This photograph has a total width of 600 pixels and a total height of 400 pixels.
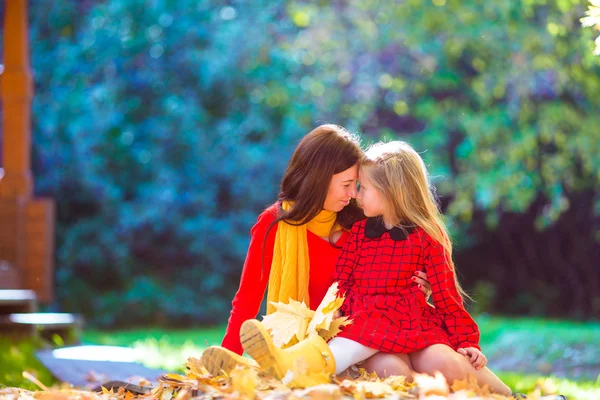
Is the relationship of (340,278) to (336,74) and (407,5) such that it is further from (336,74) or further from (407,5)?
(336,74)

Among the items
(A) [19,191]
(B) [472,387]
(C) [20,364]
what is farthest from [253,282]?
(A) [19,191]

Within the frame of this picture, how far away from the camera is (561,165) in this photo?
816 cm

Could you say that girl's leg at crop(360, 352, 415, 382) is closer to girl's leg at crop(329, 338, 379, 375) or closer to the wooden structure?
girl's leg at crop(329, 338, 379, 375)

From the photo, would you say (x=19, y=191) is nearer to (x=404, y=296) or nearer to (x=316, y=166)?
(x=316, y=166)

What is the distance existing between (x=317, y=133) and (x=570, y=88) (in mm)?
5580

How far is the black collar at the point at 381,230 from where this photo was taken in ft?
8.71

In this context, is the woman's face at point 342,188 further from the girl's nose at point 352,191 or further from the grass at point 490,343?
the grass at point 490,343

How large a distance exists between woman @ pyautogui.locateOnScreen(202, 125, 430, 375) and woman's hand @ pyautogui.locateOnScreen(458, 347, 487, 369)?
2.04 ft

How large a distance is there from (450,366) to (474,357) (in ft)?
0.32

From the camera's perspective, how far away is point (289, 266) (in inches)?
113

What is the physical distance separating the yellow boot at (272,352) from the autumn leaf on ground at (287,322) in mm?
136

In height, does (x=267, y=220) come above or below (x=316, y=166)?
below

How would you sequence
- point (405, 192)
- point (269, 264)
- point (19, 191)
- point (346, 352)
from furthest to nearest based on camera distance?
point (19, 191), point (269, 264), point (405, 192), point (346, 352)

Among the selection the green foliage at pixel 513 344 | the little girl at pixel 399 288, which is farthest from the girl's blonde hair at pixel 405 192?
the green foliage at pixel 513 344
